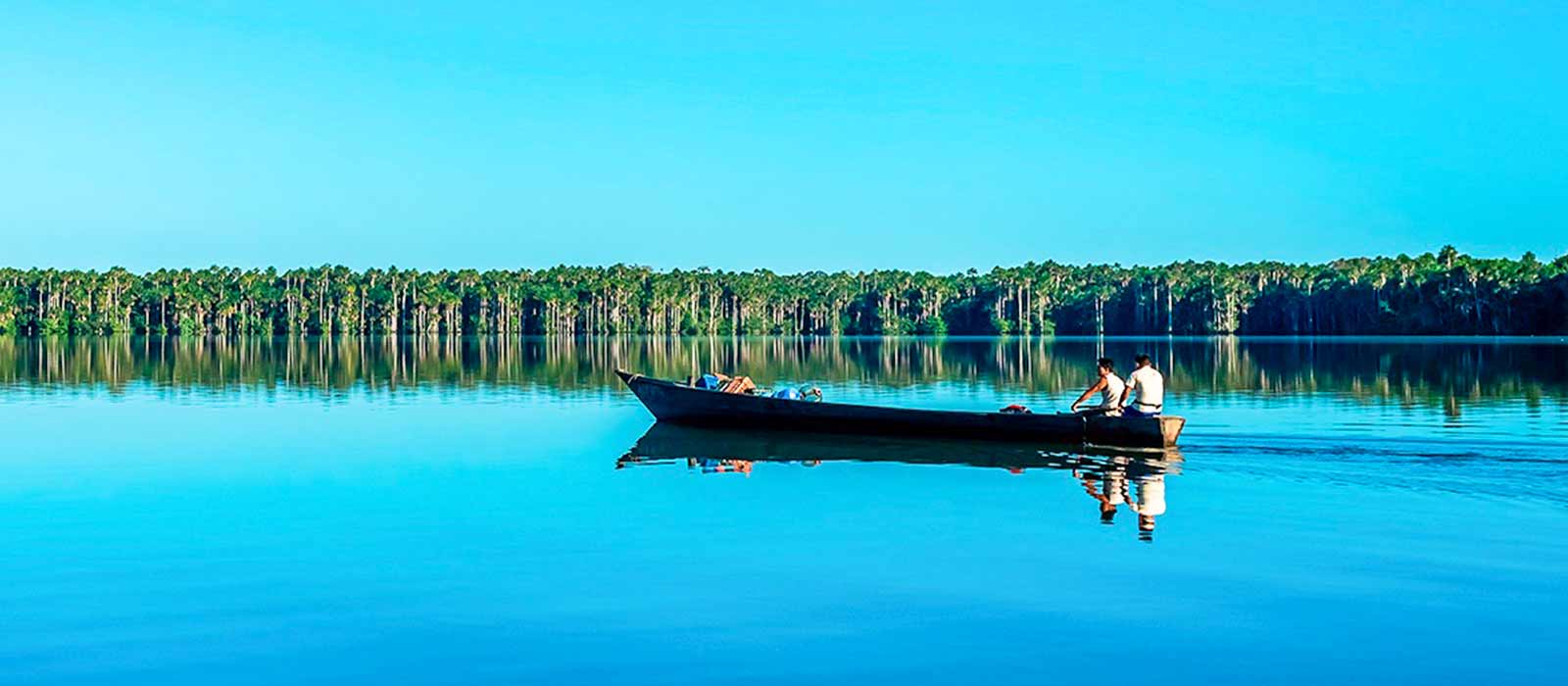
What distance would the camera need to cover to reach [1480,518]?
15125mm

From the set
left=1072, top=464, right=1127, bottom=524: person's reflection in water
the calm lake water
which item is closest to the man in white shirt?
the calm lake water

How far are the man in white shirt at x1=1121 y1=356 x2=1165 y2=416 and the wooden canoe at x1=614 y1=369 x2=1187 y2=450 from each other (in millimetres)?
455

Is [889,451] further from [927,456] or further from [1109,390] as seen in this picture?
[1109,390]

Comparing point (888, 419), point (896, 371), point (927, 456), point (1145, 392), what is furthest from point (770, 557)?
point (896, 371)

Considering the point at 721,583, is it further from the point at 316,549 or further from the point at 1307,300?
the point at 1307,300

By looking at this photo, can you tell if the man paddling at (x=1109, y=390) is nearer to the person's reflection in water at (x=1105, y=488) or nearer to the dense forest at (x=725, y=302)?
the person's reflection in water at (x=1105, y=488)

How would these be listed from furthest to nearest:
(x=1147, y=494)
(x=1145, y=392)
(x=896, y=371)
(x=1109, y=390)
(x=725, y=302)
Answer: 1. (x=725, y=302)
2. (x=896, y=371)
3. (x=1109, y=390)
4. (x=1145, y=392)
5. (x=1147, y=494)

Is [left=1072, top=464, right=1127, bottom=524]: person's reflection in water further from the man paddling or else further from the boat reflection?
the man paddling

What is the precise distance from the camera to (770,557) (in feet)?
43.9

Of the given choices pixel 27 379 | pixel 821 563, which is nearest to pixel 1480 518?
pixel 821 563

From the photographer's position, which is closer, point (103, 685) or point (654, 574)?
point (103, 685)

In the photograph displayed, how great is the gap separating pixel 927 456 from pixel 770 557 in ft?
30.9

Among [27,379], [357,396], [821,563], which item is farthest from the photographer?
[27,379]

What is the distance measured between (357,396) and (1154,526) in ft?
93.7
